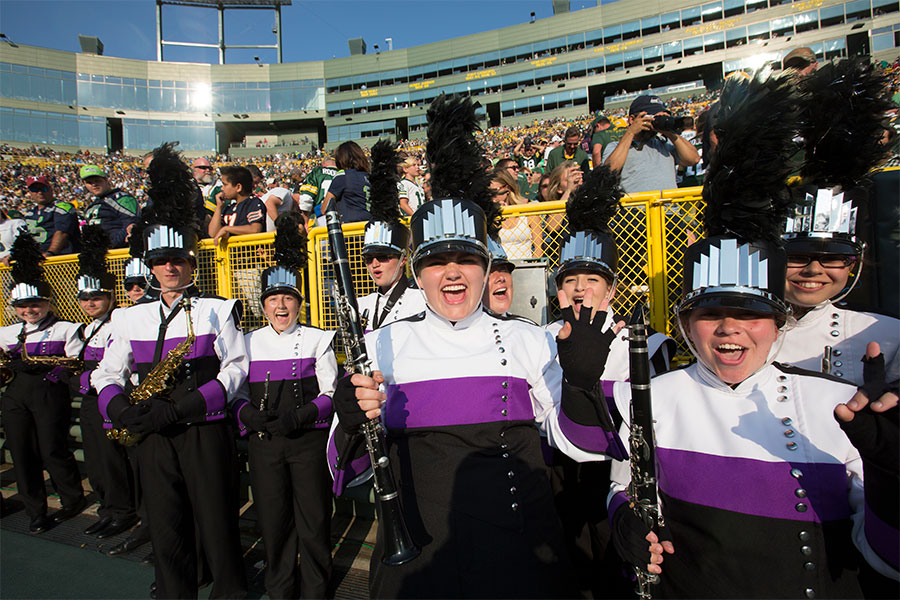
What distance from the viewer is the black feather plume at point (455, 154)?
8.25 ft

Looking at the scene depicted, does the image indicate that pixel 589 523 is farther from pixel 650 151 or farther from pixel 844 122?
pixel 650 151

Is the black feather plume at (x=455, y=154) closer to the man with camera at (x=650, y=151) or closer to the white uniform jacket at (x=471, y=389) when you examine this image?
the white uniform jacket at (x=471, y=389)

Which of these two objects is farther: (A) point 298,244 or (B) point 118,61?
(B) point 118,61

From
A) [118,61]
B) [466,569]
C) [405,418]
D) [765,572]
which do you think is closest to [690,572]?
[765,572]

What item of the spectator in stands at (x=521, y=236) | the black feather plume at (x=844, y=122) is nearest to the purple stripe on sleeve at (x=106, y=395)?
the spectator in stands at (x=521, y=236)

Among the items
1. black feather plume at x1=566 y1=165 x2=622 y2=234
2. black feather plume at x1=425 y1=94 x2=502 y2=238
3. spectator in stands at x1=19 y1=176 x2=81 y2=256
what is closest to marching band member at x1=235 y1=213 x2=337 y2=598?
black feather plume at x1=425 y1=94 x2=502 y2=238

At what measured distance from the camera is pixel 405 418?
202 centimetres

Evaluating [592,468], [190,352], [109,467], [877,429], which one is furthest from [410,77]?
[877,429]

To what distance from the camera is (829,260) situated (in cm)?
243

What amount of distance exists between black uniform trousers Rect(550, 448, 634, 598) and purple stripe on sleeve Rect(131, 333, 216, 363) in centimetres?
279

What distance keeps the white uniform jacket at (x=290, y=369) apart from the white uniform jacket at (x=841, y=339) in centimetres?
323

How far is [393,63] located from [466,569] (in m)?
66.0

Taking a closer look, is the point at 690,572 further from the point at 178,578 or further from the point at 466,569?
the point at 178,578

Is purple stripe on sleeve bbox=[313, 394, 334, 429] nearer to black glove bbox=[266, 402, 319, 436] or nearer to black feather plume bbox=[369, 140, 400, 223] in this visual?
black glove bbox=[266, 402, 319, 436]
